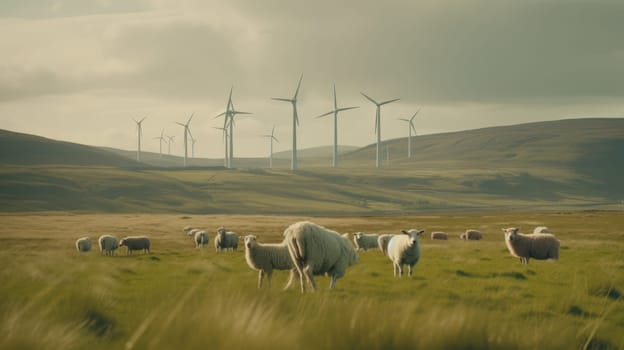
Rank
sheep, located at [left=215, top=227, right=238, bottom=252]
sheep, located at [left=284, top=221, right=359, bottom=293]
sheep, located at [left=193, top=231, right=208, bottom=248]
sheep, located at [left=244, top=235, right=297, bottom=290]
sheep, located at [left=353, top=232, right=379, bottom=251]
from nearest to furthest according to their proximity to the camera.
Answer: sheep, located at [left=284, top=221, right=359, bottom=293] < sheep, located at [left=244, top=235, right=297, bottom=290] < sheep, located at [left=215, top=227, right=238, bottom=252] < sheep, located at [left=353, top=232, right=379, bottom=251] < sheep, located at [left=193, top=231, right=208, bottom=248]

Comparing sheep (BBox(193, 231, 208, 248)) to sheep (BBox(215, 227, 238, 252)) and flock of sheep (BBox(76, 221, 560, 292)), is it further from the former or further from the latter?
flock of sheep (BBox(76, 221, 560, 292))

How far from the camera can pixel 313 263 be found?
14.2 m

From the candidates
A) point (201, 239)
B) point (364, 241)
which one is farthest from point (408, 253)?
point (201, 239)

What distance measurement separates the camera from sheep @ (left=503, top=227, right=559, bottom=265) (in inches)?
895

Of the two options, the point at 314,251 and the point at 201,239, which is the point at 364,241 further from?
the point at 314,251

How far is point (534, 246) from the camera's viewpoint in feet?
75.3

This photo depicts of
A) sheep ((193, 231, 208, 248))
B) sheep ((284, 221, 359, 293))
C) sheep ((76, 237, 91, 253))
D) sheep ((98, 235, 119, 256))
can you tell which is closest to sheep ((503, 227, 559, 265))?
sheep ((284, 221, 359, 293))

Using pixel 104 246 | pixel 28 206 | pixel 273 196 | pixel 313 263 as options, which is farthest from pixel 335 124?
pixel 313 263

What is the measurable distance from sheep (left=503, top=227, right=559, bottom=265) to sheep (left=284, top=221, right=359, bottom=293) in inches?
412

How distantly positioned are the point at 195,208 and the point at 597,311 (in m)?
148

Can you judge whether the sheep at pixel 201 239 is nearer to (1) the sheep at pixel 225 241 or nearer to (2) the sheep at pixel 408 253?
(1) the sheep at pixel 225 241

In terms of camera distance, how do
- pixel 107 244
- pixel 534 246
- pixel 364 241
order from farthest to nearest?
pixel 364 241 → pixel 107 244 → pixel 534 246

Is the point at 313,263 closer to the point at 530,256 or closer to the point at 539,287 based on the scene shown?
the point at 539,287

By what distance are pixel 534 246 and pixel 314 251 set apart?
12.1 m
